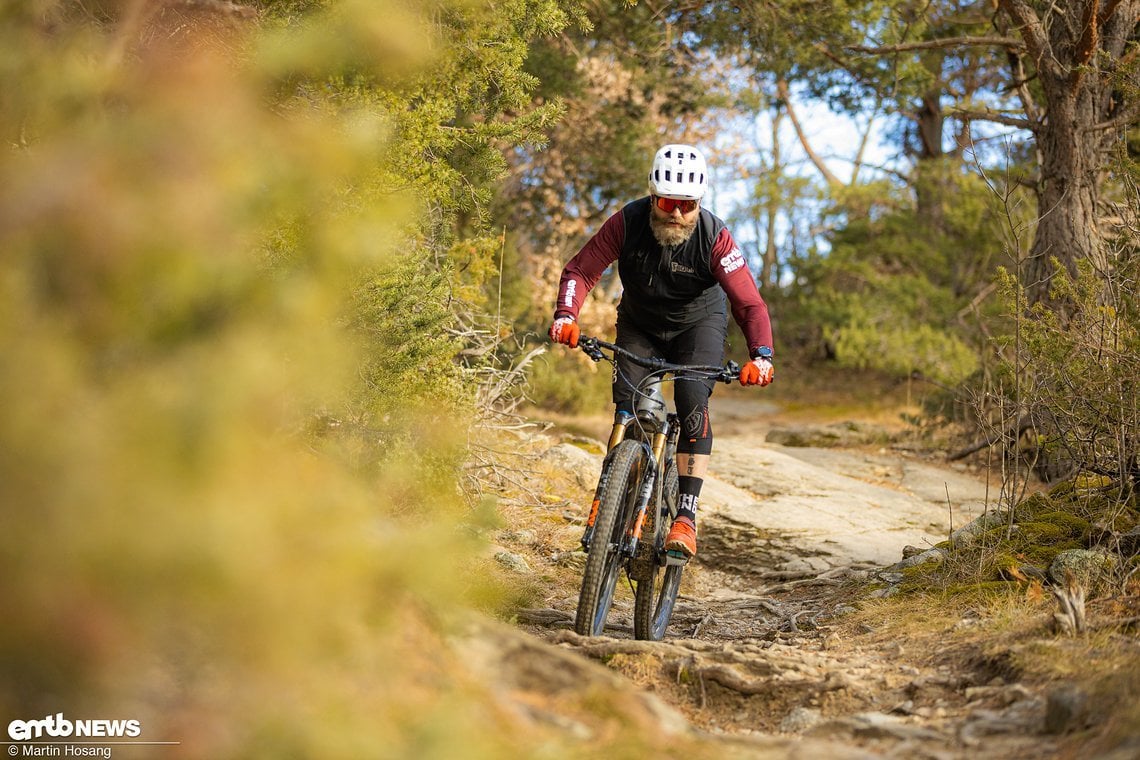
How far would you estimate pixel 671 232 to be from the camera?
4898 millimetres

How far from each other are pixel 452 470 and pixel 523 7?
2727 millimetres

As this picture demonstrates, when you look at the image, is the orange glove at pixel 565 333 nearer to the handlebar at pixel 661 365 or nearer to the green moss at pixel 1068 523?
the handlebar at pixel 661 365

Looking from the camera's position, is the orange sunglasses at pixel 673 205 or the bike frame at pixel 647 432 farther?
the orange sunglasses at pixel 673 205

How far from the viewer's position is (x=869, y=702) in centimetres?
349

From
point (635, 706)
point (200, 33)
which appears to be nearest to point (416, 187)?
point (200, 33)

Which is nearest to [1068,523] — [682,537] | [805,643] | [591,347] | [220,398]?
[805,643]

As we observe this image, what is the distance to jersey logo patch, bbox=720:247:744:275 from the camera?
16.1 ft

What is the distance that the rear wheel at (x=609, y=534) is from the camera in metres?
4.30

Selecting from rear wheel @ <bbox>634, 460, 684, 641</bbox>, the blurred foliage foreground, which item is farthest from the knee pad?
the blurred foliage foreground

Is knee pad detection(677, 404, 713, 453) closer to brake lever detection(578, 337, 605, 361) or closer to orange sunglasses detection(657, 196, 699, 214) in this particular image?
brake lever detection(578, 337, 605, 361)

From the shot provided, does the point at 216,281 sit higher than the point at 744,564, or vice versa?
the point at 216,281

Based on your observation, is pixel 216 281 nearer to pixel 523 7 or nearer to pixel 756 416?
pixel 523 7

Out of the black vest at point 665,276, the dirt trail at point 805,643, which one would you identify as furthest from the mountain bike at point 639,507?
the black vest at point 665,276

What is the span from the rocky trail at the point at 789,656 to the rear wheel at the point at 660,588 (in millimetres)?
184
